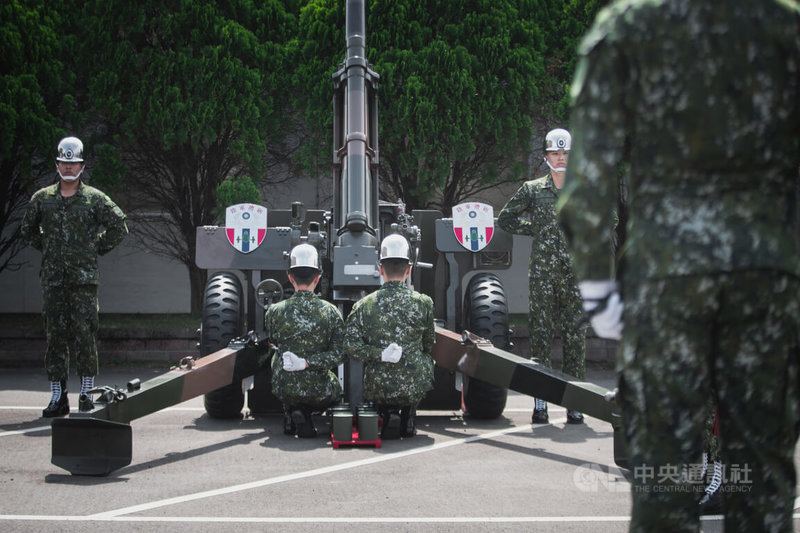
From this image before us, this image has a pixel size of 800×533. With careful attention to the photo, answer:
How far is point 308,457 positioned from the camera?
5.41 metres

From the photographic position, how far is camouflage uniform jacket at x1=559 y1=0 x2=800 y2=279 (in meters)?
2.08

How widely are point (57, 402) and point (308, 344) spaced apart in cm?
226

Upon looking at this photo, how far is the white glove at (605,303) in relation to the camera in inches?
86.0

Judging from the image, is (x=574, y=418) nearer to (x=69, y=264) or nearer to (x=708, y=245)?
(x=69, y=264)

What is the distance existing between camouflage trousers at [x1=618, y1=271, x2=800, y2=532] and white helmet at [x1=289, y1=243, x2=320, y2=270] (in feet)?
14.0

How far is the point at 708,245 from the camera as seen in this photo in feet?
6.89

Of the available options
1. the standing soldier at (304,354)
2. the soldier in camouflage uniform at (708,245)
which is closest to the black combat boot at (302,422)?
the standing soldier at (304,354)

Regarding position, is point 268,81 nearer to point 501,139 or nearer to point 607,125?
point 501,139

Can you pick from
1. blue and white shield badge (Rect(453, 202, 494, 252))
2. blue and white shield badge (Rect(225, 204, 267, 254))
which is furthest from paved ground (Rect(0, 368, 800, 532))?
blue and white shield badge (Rect(453, 202, 494, 252))

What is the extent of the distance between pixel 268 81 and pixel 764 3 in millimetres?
10336

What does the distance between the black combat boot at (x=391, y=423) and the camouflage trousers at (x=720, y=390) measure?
3876 mm

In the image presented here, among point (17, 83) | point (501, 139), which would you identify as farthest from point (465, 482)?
point (17, 83)

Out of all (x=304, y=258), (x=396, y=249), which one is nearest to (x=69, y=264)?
(x=304, y=258)

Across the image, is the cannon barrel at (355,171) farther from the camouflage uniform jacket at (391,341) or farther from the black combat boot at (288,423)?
the black combat boot at (288,423)
